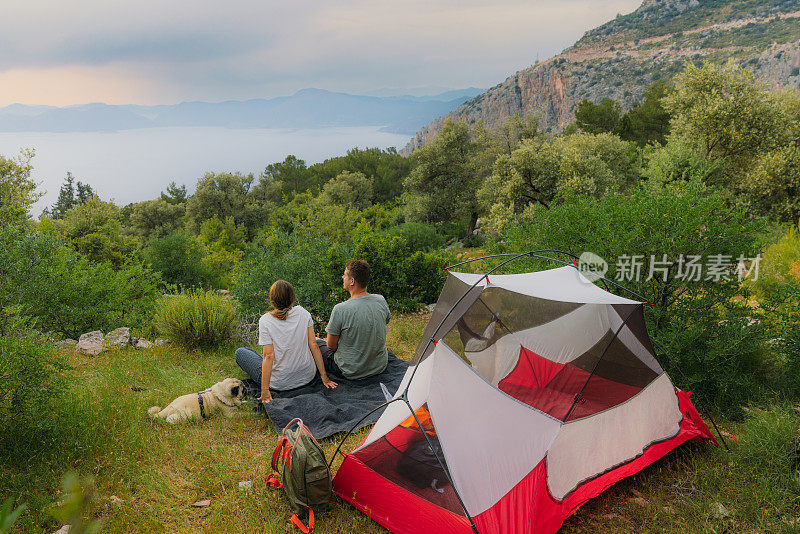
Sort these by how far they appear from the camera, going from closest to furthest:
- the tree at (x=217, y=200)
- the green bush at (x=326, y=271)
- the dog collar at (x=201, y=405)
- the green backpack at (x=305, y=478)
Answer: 1. the green backpack at (x=305, y=478)
2. the dog collar at (x=201, y=405)
3. the green bush at (x=326, y=271)
4. the tree at (x=217, y=200)

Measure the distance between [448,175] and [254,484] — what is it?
2186cm

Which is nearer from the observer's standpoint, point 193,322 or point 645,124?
point 193,322

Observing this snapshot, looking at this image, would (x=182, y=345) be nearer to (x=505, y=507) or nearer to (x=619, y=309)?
(x=505, y=507)

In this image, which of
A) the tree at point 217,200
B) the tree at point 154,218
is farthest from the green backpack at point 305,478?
the tree at point 154,218

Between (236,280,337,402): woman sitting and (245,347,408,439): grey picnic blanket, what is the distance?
0.33ft

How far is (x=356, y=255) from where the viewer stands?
30.6ft

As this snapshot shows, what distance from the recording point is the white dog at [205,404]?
15.5ft

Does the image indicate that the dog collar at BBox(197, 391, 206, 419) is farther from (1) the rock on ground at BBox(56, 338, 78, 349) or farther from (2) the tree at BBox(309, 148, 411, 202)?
(2) the tree at BBox(309, 148, 411, 202)

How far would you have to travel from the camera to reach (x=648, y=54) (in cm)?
8106

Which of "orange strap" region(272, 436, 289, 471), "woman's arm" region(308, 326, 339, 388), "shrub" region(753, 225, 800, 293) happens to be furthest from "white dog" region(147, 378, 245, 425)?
"shrub" region(753, 225, 800, 293)

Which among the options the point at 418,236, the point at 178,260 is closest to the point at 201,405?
the point at 418,236

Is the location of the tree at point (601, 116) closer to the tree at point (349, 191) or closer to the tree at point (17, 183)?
the tree at point (349, 191)

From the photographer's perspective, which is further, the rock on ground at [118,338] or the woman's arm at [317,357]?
the rock on ground at [118,338]

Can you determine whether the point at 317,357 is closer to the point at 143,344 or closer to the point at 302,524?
the point at 302,524
